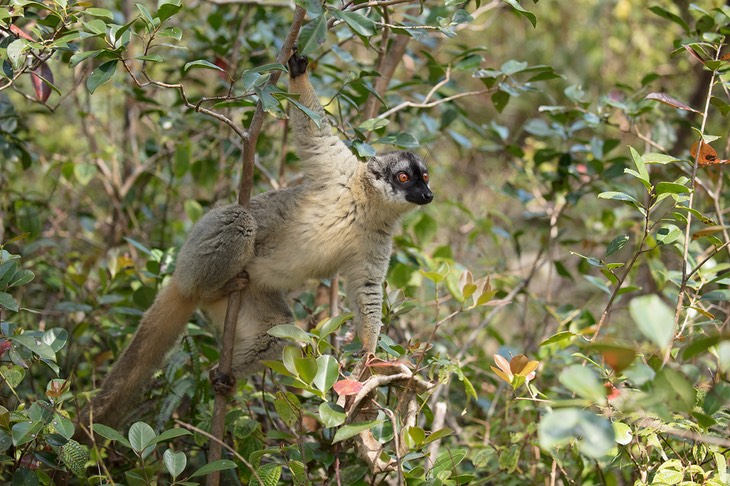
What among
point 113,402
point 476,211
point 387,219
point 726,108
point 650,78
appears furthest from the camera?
point 476,211

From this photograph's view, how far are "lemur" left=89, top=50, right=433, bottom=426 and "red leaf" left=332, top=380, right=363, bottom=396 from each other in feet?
3.64

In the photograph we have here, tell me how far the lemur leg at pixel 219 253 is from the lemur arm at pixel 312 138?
1.66ft

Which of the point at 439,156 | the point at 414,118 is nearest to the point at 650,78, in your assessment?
the point at 414,118

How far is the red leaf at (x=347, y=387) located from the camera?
2.92 metres

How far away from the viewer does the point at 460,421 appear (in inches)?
222

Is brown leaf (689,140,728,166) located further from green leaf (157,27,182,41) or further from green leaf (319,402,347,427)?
green leaf (157,27,182,41)

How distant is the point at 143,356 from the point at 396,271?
188cm

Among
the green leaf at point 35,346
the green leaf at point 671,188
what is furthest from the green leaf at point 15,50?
the green leaf at point 671,188

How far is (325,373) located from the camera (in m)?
2.85

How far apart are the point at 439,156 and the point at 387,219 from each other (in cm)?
657

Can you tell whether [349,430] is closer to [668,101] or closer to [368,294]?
[368,294]

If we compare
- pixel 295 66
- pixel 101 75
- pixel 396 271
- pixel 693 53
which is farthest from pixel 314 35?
pixel 396 271

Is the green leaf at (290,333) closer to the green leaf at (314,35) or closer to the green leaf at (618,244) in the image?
the green leaf at (314,35)

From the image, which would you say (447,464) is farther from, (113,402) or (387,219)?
(113,402)
